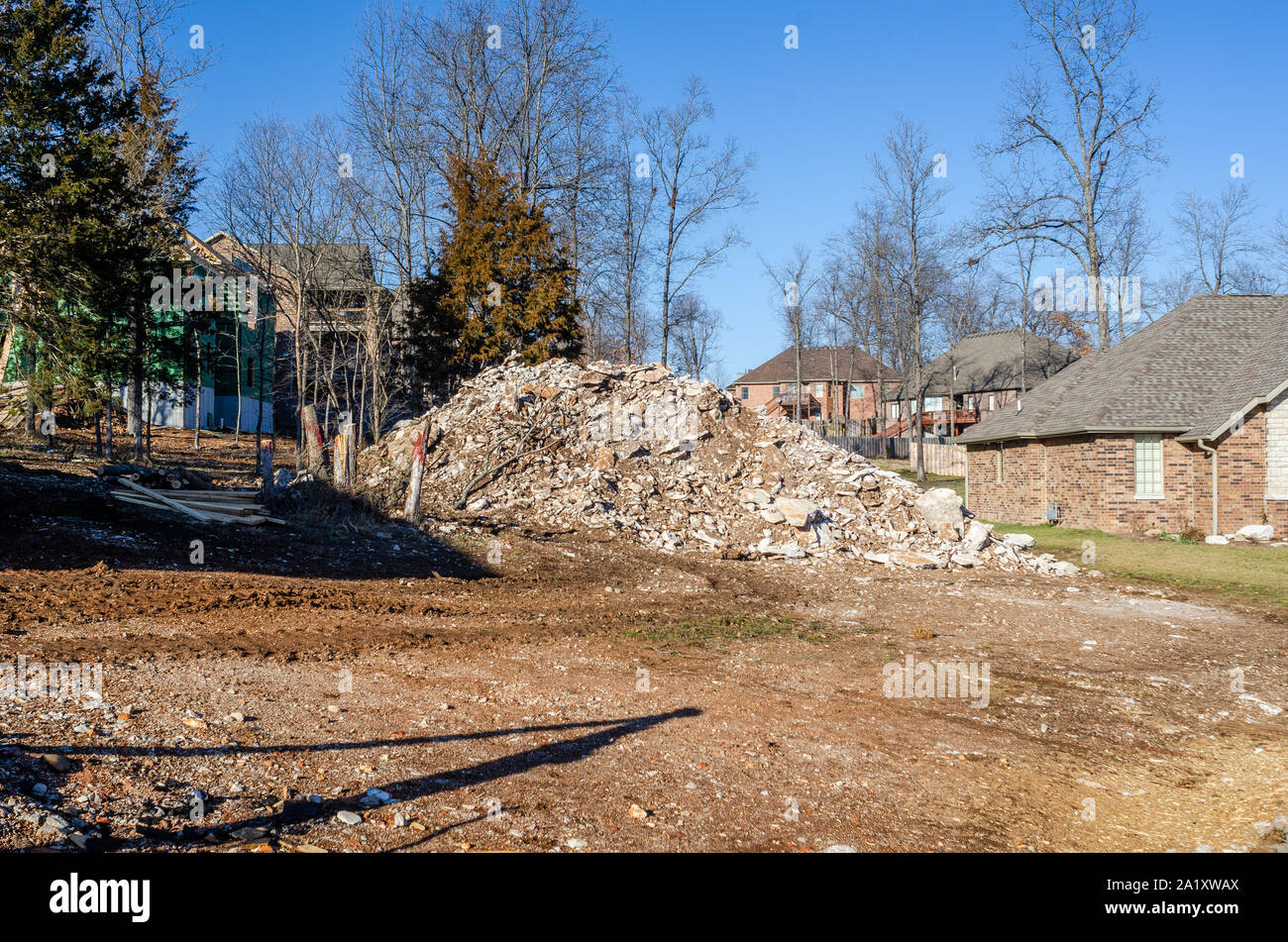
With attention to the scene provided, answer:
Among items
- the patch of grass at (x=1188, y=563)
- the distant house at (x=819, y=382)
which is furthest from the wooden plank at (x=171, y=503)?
the distant house at (x=819, y=382)

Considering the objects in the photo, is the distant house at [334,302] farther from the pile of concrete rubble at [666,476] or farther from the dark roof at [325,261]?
the pile of concrete rubble at [666,476]

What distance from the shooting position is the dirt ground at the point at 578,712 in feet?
14.2

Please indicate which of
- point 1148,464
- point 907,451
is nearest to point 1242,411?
A: point 1148,464

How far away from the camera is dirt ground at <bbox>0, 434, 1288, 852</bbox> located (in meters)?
4.32

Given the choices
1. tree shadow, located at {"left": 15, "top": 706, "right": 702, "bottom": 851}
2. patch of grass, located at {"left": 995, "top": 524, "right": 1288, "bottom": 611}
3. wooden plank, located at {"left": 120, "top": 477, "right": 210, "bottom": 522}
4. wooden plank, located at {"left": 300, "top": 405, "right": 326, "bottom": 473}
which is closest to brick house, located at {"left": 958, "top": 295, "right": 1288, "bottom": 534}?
patch of grass, located at {"left": 995, "top": 524, "right": 1288, "bottom": 611}

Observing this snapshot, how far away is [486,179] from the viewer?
2512 centimetres

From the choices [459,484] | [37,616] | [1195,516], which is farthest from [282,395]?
[1195,516]

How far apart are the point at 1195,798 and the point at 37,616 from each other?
31.0ft

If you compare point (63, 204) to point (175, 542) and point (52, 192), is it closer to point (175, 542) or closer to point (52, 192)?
point (52, 192)

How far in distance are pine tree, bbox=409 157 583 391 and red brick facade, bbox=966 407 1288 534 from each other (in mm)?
14192

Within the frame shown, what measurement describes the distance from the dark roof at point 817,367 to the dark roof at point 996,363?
11147mm

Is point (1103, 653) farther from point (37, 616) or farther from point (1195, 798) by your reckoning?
point (37, 616)

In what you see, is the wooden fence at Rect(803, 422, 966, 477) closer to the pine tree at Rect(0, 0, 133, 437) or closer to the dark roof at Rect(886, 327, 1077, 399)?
the dark roof at Rect(886, 327, 1077, 399)

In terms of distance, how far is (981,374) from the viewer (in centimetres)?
Answer: 5169
